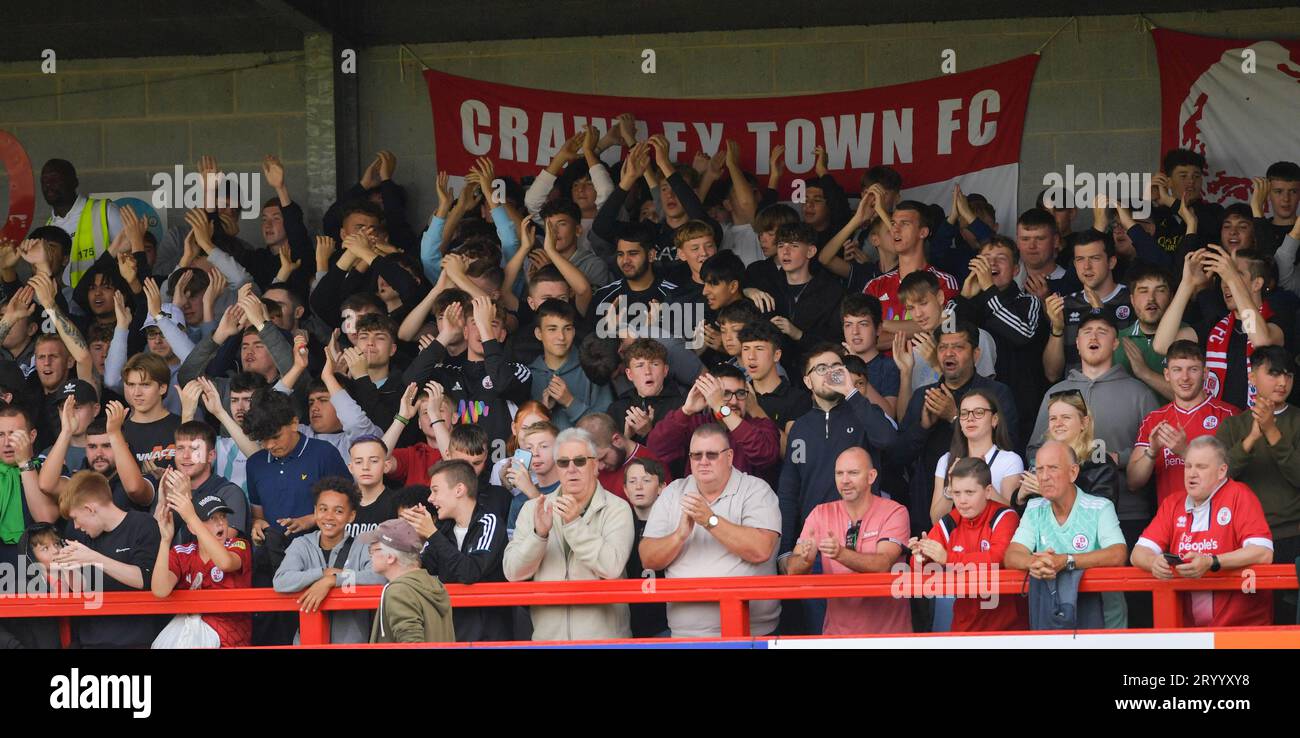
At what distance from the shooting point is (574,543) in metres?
7.58

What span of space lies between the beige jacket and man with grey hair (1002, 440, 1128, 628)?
181 centimetres

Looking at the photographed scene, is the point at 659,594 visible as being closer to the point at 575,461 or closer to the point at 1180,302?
the point at 575,461

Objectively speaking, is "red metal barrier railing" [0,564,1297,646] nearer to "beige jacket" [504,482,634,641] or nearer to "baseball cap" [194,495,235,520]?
"beige jacket" [504,482,634,641]

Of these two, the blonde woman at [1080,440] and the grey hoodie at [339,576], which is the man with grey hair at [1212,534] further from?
the grey hoodie at [339,576]

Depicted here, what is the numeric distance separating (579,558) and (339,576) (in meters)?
1.17

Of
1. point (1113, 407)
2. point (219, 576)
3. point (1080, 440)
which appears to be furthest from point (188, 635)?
point (1113, 407)

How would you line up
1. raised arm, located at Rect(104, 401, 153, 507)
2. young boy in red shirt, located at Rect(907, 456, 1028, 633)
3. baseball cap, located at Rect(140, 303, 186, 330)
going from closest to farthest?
young boy in red shirt, located at Rect(907, 456, 1028, 633)
raised arm, located at Rect(104, 401, 153, 507)
baseball cap, located at Rect(140, 303, 186, 330)

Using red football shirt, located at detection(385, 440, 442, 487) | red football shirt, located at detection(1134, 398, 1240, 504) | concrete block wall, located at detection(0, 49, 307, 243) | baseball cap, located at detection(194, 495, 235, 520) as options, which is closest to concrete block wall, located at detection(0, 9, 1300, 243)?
concrete block wall, located at detection(0, 49, 307, 243)

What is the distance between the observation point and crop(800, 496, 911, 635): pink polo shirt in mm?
7469

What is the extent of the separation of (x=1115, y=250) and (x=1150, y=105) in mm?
2355

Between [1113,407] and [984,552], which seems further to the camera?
[1113,407]
